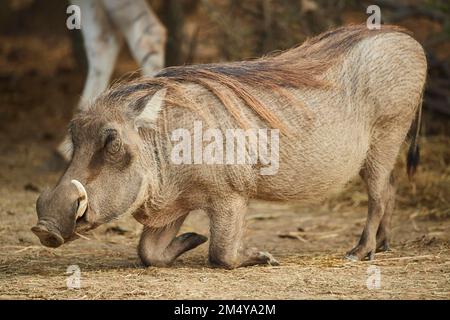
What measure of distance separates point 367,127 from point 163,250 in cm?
105

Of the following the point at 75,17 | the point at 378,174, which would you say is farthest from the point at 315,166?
the point at 75,17

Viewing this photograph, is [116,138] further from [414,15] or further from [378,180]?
[414,15]

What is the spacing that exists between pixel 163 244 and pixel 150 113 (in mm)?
571

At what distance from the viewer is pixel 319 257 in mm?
4648

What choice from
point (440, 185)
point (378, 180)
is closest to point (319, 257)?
point (378, 180)

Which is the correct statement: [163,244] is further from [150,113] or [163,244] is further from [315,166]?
[315,166]

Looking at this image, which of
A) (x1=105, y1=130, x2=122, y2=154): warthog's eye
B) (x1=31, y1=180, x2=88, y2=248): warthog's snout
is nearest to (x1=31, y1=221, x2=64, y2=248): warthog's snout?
(x1=31, y1=180, x2=88, y2=248): warthog's snout

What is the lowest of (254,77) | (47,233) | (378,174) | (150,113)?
(47,233)

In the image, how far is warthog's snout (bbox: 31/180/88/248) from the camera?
157 inches

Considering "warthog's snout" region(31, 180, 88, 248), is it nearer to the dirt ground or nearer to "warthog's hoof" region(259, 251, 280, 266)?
the dirt ground

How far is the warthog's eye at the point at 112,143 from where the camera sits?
13.7ft

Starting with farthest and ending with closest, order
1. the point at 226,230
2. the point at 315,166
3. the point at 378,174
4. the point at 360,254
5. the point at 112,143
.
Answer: the point at 378,174, the point at 360,254, the point at 315,166, the point at 226,230, the point at 112,143

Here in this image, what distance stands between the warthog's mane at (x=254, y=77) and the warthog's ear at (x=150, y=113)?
34mm

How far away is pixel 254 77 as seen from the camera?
4.48 meters
